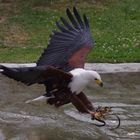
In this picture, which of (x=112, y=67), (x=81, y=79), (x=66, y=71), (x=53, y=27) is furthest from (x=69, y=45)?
(x=53, y=27)

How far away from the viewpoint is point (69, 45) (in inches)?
253

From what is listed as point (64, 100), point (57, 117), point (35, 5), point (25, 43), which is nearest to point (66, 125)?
point (57, 117)

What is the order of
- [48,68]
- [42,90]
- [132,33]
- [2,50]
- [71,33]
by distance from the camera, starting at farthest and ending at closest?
[132,33] < [2,50] < [42,90] < [71,33] < [48,68]

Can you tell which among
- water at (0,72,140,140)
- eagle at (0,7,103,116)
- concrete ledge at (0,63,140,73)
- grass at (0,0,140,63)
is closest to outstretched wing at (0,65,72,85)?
eagle at (0,7,103,116)

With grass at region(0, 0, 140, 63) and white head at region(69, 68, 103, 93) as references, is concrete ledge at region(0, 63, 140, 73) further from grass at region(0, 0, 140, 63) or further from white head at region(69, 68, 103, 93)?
white head at region(69, 68, 103, 93)

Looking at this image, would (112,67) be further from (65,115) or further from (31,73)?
(31,73)

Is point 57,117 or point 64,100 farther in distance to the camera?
point 57,117

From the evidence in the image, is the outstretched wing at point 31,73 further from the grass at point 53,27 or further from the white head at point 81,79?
the grass at point 53,27

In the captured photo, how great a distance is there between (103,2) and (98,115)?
8.82 m

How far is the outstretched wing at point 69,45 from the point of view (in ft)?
20.3

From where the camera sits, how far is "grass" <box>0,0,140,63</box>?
33.1ft

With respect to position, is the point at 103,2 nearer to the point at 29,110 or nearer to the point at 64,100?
the point at 29,110

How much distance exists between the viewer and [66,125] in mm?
6711

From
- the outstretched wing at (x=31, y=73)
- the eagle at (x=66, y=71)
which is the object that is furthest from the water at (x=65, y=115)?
the outstretched wing at (x=31, y=73)
